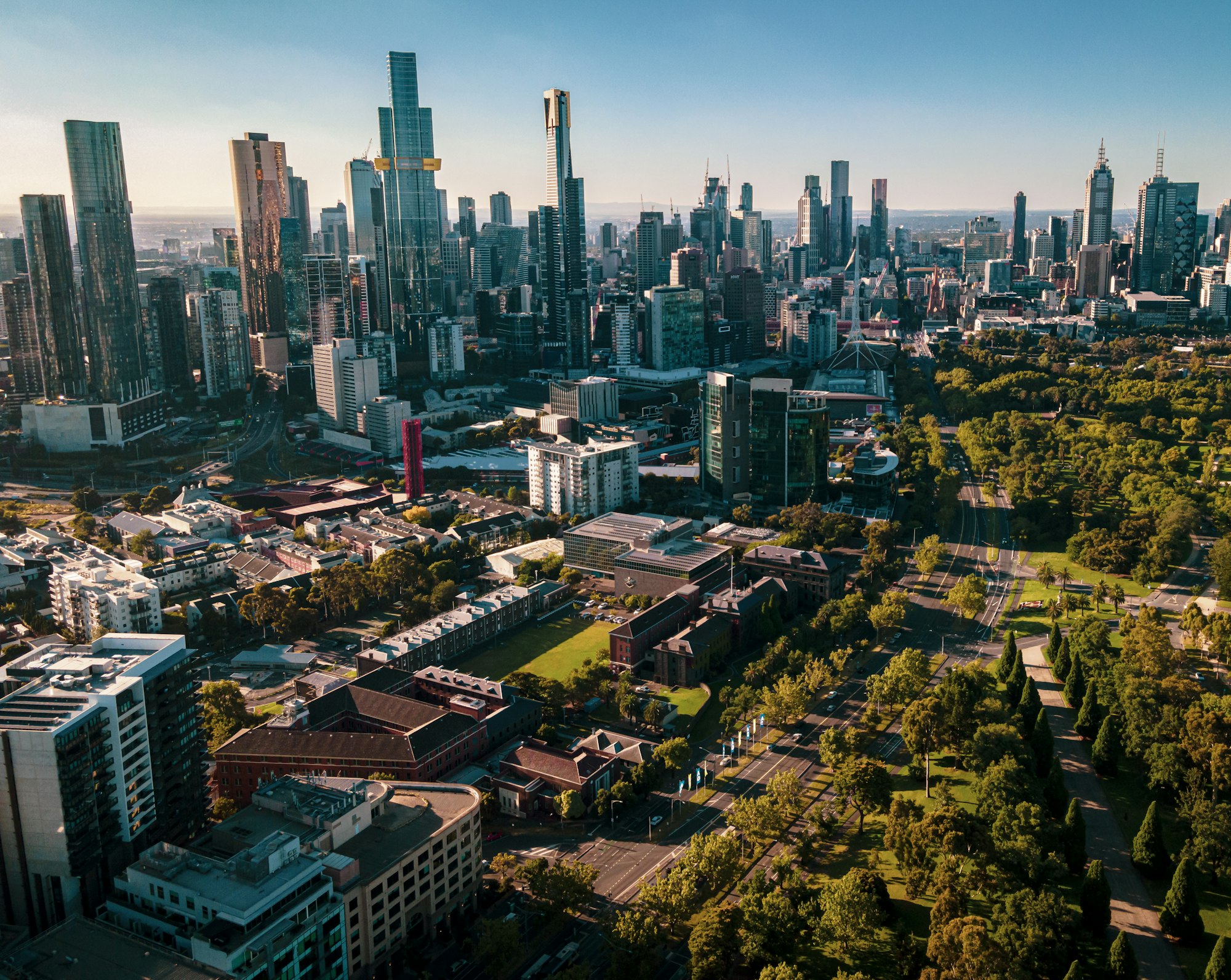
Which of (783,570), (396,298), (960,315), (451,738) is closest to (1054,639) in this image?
(783,570)

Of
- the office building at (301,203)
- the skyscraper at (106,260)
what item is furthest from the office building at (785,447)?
the office building at (301,203)

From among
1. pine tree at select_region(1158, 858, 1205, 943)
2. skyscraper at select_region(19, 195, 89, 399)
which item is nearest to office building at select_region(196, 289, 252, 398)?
skyscraper at select_region(19, 195, 89, 399)

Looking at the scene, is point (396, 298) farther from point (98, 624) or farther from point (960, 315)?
point (98, 624)

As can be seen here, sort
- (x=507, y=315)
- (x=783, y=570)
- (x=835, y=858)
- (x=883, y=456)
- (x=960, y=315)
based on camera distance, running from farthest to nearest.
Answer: (x=960, y=315) → (x=507, y=315) → (x=883, y=456) → (x=783, y=570) → (x=835, y=858)

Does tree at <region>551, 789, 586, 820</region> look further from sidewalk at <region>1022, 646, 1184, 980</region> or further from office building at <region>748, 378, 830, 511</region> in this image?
office building at <region>748, 378, 830, 511</region>

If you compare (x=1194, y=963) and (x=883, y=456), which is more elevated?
(x=883, y=456)
